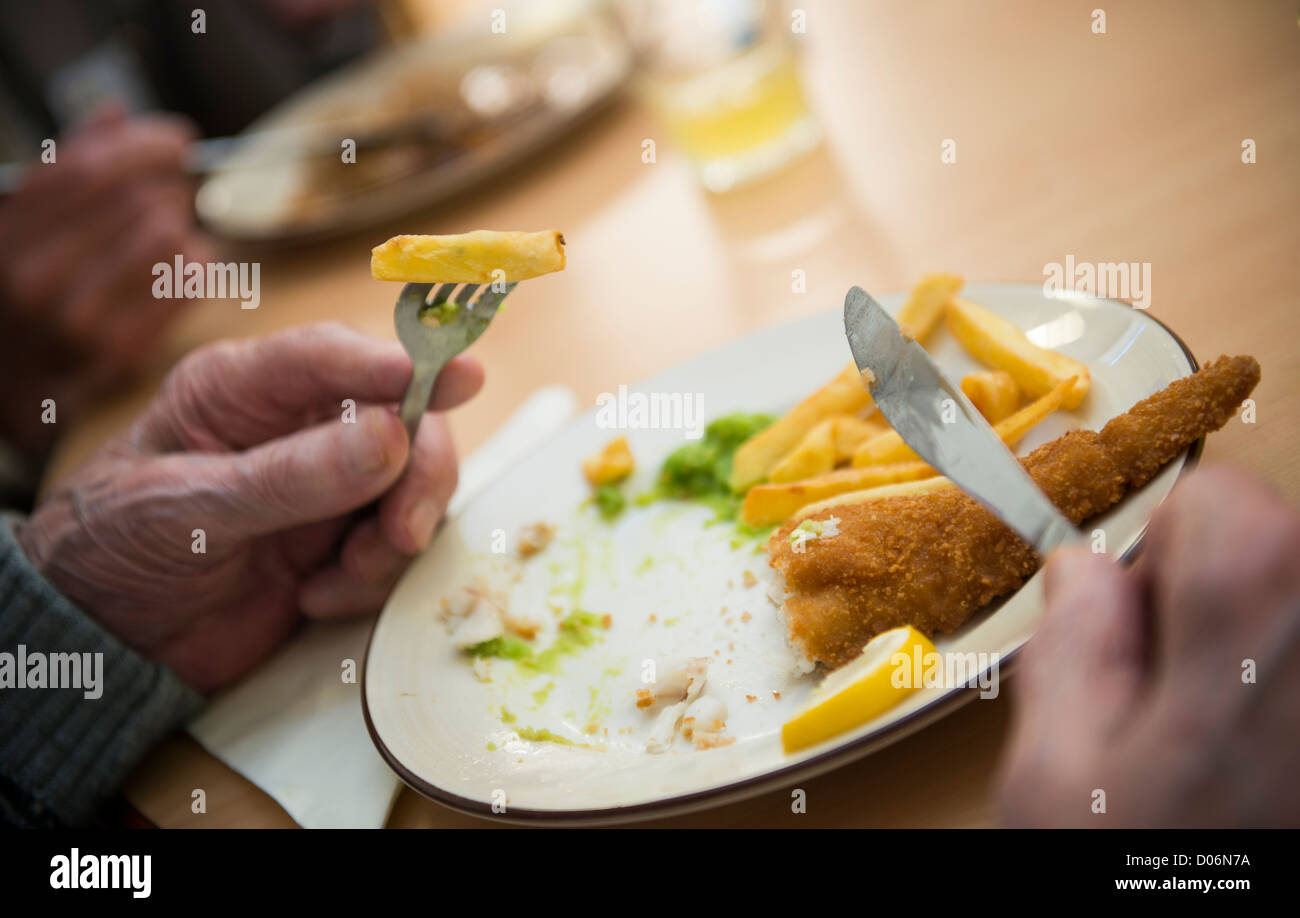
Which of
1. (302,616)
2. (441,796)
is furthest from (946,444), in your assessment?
(302,616)

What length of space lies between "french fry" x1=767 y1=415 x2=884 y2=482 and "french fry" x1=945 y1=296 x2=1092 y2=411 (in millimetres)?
200

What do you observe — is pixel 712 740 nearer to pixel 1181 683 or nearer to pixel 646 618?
pixel 646 618

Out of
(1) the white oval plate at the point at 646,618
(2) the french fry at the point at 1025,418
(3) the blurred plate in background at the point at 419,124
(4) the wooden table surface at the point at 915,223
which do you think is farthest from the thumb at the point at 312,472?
(3) the blurred plate in background at the point at 419,124

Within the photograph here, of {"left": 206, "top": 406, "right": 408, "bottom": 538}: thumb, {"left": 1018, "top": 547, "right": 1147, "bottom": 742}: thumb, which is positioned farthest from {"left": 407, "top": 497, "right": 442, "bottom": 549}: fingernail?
{"left": 1018, "top": 547, "right": 1147, "bottom": 742}: thumb

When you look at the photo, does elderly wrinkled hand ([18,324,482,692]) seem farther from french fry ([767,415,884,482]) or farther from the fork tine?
french fry ([767,415,884,482])

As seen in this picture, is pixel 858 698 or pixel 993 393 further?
pixel 993 393

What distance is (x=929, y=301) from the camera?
5.30 ft

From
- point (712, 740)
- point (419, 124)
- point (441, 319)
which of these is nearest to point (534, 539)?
point (441, 319)

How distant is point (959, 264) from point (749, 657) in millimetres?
1110

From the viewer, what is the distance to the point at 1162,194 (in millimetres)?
1870

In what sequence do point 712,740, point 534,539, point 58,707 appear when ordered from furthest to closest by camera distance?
point 534,539
point 58,707
point 712,740

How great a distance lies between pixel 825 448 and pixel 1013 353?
0.31 m

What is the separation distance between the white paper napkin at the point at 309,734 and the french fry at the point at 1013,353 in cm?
92

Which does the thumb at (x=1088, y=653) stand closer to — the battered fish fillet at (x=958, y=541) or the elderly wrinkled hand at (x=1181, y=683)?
the elderly wrinkled hand at (x=1181, y=683)
